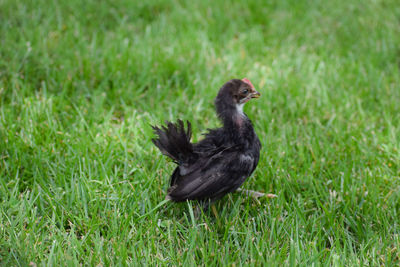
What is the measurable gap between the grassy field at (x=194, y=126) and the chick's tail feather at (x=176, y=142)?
418 millimetres

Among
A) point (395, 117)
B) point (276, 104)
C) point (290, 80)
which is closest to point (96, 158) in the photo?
point (276, 104)

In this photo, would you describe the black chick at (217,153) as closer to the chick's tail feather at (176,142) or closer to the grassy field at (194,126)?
the chick's tail feather at (176,142)

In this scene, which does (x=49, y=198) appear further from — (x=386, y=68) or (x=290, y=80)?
(x=386, y=68)

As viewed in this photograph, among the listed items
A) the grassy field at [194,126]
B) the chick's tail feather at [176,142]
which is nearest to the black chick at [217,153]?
the chick's tail feather at [176,142]

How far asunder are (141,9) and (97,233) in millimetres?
4681

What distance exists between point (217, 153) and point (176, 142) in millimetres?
358

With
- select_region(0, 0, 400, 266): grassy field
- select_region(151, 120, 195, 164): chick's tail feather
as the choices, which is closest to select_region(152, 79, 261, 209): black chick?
select_region(151, 120, 195, 164): chick's tail feather

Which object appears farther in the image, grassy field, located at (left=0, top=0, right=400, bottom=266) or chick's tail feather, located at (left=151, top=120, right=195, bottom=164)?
chick's tail feather, located at (left=151, top=120, right=195, bottom=164)

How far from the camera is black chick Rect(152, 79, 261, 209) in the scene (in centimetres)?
344

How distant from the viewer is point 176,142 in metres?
3.47

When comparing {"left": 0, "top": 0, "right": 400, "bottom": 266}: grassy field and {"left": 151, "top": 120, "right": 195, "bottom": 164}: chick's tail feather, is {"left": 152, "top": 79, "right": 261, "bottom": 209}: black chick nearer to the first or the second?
{"left": 151, "top": 120, "right": 195, "bottom": 164}: chick's tail feather

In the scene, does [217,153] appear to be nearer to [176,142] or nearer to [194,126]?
[176,142]

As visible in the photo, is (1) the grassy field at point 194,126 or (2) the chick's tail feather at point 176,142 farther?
(2) the chick's tail feather at point 176,142

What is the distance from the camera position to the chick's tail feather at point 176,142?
11.4 feet
